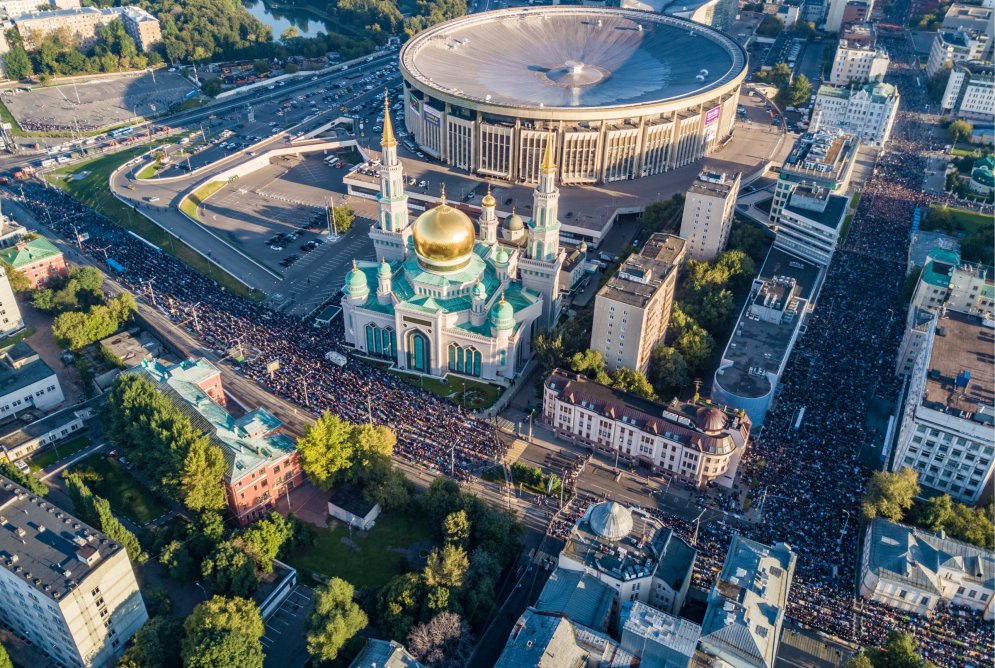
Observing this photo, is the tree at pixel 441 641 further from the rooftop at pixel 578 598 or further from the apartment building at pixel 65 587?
the apartment building at pixel 65 587

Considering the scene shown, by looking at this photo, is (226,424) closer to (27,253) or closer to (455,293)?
(455,293)

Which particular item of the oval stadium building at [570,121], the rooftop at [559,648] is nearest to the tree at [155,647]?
the rooftop at [559,648]

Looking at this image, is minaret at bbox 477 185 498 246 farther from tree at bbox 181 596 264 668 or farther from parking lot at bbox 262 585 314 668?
tree at bbox 181 596 264 668

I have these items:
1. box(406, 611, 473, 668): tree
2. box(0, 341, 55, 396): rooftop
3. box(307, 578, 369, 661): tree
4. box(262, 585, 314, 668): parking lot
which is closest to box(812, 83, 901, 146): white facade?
box(406, 611, 473, 668): tree

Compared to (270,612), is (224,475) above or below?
above

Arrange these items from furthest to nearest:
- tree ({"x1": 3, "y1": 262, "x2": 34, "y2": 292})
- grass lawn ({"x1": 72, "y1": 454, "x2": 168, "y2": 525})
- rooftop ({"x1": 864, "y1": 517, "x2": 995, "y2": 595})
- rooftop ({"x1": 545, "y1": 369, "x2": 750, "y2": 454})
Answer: tree ({"x1": 3, "y1": 262, "x2": 34, "y2": 292}) < rooftop ({"x1": 545, "y1": 369, "x2": 750, "y2": 454}) < grass lawn ({"x1": 72, "y1": 454, "x2": 168, "y2": 525}) < rooftop ({"x1": 864, "y1": 517, "x2": 995, "y2": 595})

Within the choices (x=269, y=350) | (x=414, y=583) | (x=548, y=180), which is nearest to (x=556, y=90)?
(x=548, y=180)

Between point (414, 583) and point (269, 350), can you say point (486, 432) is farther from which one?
point (269, 350)
